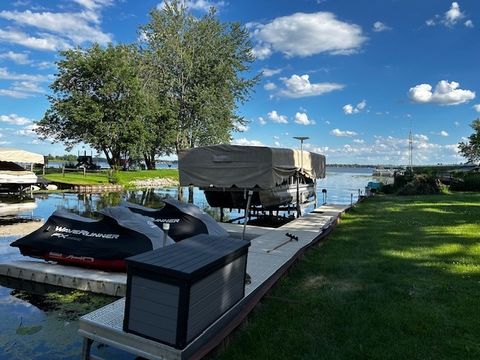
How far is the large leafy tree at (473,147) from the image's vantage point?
215 ft

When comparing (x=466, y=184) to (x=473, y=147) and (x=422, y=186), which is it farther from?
(x=473, y=147)

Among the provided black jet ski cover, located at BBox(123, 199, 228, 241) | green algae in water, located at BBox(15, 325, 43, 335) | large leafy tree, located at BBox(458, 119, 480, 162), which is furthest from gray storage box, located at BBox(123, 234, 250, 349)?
large leafy tree, located at BBox(458, 119, 480, 162)

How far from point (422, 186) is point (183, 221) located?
22.7 meters

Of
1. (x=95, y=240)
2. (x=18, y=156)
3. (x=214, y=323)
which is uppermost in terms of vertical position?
(x=18, y=156)

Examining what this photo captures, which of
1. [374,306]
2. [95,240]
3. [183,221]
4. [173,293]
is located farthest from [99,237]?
[374,306]

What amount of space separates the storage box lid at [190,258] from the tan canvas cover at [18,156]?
69.8 ft

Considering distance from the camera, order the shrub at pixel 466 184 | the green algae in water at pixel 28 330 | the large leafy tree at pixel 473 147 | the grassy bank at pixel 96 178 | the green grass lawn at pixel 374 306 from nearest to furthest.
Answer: the green grass lawn at pixel 374 306 < the green algae in water at pixel 28 330 < the grassy bank at pixel 96 178 < the shrub at pixel 466 184 < the large leafy tree at pixel 473 147

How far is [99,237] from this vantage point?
7.43m

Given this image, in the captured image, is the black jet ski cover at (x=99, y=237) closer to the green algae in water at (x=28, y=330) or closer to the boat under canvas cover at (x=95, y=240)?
the boat under canvas cover at (x=95, y=240)

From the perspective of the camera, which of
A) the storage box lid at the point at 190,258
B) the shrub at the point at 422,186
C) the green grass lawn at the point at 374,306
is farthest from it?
the shrub at the point at 422,186

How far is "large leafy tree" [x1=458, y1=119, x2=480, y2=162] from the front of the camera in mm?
65625

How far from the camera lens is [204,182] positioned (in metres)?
10.9

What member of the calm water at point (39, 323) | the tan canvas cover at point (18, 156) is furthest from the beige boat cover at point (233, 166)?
the tan canvas cover at point (18, 156)

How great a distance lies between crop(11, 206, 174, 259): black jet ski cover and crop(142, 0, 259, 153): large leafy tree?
30.7m
